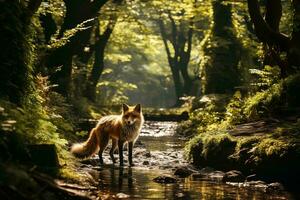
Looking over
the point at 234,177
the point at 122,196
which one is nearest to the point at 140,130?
the point at 234,177

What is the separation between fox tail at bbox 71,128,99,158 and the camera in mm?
12328

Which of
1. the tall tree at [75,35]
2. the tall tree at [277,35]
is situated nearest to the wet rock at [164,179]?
the tall tree at [277,35]

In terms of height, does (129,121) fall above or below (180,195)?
above

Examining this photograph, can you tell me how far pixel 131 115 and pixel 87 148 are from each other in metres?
1.39

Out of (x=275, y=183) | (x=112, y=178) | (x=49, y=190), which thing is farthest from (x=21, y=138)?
(x=275, y=183)

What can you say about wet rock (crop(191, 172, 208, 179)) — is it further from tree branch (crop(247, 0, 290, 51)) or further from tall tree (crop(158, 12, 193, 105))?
tall tree (crop(158, 12, 193, 105))

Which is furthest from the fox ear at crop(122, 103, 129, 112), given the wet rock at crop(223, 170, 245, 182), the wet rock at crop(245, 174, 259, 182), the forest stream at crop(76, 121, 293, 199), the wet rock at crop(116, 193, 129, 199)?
the wet rock at crop(116, 193, 129, 199)

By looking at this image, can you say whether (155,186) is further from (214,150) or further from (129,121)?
(129,121)

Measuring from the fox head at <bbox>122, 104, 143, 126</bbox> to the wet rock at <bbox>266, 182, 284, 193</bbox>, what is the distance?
448 centimetres

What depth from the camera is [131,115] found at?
1281 centimetres

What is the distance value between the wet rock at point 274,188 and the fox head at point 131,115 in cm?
448

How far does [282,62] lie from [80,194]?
9919 mm

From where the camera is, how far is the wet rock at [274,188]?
29.5ft

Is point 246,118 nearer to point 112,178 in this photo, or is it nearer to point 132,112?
point 132,112
